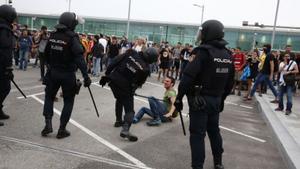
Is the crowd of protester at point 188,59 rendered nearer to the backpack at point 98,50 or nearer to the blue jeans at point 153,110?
the backpack at point 98,50

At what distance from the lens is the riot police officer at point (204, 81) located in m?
4.27

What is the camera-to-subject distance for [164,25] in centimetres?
6538

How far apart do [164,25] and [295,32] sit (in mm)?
Result: 22956

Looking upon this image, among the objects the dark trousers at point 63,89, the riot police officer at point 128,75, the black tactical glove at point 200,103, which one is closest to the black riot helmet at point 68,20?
the dark trousers at point 63,89

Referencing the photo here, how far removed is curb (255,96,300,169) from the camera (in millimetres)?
5406

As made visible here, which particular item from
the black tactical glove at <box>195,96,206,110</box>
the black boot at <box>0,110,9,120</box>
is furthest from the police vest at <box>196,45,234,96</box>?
the black boot at <box>0,110,9,120</box>

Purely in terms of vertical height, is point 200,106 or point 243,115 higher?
point 200,106

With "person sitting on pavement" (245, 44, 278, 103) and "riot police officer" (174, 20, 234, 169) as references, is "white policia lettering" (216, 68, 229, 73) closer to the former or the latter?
"riot police officer" (174, 20, 234, 169)

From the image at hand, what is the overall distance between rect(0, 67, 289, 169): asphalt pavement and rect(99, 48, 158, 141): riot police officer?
15.7 inches

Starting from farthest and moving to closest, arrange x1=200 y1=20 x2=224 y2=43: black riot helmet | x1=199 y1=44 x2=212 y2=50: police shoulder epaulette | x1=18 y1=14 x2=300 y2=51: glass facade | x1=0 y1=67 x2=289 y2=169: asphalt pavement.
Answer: x1=18 y1=14 x2=300 y2=51: glass facade
x1=0 y1=67 x2=289 y2=169: asphalt pavement
x1=200 y1=20 x2=224 y2=43: black riot helmet
x1=199 y1=44 x2=212 y2=50: police shoulder epaulette

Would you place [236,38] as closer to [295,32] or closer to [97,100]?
[295,32]

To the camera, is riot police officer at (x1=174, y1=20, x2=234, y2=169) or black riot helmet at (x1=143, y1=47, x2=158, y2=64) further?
black riot helmet at (x1=143, y1=47, x2=158, y2=64)

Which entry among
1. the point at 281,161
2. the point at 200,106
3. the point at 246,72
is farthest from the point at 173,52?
the point at 200,106

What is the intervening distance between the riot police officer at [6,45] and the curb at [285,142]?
4.66 meters
